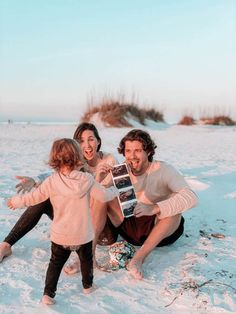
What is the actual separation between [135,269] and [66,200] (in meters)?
0.74

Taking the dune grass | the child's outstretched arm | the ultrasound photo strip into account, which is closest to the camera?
the child's outstretched arm

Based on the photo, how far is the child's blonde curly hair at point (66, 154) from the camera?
97.3 inches

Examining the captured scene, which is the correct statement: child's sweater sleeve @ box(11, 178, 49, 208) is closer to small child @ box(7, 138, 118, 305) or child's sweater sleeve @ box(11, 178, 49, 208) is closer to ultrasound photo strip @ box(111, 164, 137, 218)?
small child @ box(7, 138, 118, 305)

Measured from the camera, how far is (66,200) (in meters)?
2.54

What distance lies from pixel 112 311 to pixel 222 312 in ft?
2.03

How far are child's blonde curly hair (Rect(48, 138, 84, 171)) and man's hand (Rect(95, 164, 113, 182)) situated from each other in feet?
2.27

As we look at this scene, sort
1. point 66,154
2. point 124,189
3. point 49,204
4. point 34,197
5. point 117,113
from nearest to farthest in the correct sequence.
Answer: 1. point 66,154
2. point 34,197
3. point 124,189
4. point 49,204
5. point 117,113

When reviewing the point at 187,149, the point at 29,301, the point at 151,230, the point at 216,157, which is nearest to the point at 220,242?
the point at 151,230

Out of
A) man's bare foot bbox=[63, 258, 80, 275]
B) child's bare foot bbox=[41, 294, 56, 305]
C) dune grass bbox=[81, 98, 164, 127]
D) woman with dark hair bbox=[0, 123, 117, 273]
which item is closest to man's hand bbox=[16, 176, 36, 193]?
woman with dark hair bbox=[0, 123, 117, 273]

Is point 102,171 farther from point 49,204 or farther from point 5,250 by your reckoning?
point 5,250

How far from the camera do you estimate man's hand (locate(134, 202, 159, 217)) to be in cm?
316

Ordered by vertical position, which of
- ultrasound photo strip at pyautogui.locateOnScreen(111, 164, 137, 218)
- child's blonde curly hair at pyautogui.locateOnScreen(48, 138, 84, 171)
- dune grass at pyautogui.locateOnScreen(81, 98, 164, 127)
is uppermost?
child's blonde curly hair at pyautogui.locateOnScreen(48, 138, 84, 171)

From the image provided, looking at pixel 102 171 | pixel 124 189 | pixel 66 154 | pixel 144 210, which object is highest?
pixel 66 154

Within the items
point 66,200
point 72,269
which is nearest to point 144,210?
point 72,269
